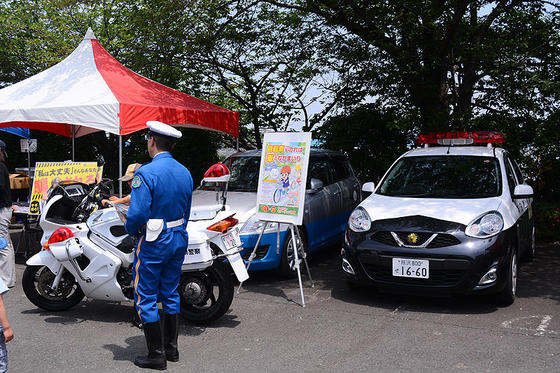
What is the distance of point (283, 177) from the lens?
6.59 meters

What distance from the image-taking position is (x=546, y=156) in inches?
401

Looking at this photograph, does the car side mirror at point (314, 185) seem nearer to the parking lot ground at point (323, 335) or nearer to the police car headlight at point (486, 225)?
the parking lot ground at point (323, 335)

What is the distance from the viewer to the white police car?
5.66 meters

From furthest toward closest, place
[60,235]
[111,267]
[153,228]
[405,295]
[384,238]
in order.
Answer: [405,295] → [384,238] → [60,235] → [111,267] → [153,228]

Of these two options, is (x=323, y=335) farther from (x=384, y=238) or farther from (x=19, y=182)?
(x=19, y=182)

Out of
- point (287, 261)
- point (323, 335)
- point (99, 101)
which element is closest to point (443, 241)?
point (323, 335)

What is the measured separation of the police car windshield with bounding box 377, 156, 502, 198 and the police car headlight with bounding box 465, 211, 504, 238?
2.00 feet

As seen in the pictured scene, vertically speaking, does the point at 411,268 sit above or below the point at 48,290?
above

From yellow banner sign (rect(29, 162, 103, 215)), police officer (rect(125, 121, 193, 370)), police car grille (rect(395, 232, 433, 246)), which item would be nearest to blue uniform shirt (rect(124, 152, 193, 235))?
police officer (rect(125, 121, 193, 370))

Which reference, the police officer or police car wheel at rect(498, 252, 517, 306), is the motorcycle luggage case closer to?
the police officer

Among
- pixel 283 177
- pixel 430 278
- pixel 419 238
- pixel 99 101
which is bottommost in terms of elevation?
pixel 430 278

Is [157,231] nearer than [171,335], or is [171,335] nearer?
[157,231]

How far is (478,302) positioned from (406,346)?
173cm

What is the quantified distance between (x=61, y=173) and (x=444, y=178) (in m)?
5.68
